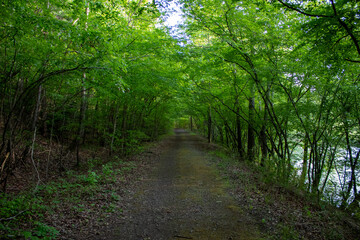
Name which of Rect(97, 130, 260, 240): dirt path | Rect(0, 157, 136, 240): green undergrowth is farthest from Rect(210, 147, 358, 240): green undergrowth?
Rect(0, 157, 136, 240): green undergrowth

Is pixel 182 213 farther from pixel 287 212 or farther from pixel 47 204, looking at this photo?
pixel 47 204

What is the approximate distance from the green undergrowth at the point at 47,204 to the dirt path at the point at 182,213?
0.78m

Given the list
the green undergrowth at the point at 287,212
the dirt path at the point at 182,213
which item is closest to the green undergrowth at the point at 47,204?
the dirt path at the point at 182,213

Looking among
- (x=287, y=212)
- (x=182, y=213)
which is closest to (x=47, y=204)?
(x=182, y=213)

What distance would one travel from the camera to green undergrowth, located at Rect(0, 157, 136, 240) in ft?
11.3

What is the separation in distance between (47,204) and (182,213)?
10.2 feet

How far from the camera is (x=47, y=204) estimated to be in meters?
4.64

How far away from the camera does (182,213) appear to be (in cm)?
496

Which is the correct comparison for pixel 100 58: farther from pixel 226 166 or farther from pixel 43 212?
pixel 226 166

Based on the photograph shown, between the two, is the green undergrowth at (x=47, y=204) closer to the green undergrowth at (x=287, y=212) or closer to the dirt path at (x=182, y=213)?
the dirt path at (x=182, y=213)

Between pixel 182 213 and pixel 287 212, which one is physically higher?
pixel 287 212

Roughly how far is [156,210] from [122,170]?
13.1 ft

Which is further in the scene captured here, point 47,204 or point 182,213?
point 182,213

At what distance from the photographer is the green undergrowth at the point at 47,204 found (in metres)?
3.45
